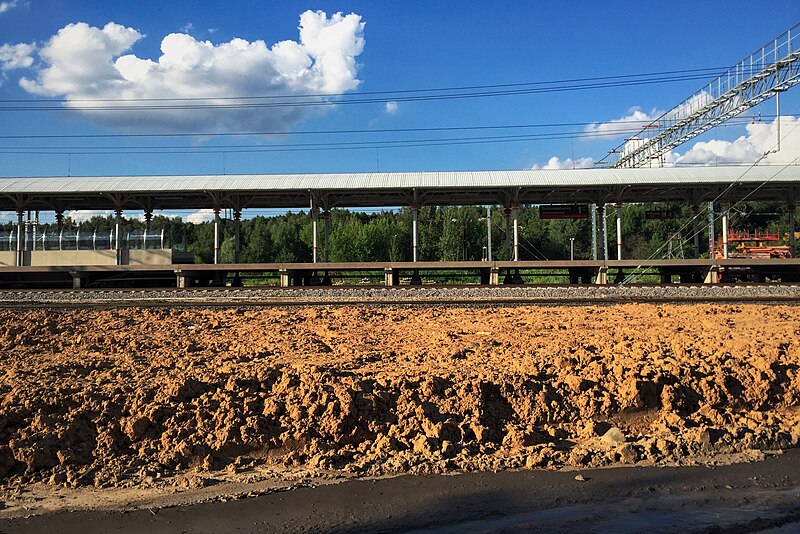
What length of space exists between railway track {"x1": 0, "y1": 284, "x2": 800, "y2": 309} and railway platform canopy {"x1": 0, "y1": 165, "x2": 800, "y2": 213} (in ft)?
26.7

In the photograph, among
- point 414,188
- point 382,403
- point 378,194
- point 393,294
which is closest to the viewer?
point 382,403

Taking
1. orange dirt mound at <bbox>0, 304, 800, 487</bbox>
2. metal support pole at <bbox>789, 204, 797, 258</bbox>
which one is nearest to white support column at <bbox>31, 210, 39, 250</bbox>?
orange dirt mound at <bbox>0, 304, 800, 487</bbox>

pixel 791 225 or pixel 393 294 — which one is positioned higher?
pixel 791 225

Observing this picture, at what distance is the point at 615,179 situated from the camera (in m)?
29.3

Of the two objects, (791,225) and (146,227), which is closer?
(791,225)

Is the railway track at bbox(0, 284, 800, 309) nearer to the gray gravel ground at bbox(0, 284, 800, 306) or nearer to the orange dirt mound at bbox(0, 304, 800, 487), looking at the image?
the gray gravel ground at bbox(0, 284, 800, 306)

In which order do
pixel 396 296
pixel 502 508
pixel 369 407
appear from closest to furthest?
pixel 502 508
pixel 369 407
pixel 396 296

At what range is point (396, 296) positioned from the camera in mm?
21469

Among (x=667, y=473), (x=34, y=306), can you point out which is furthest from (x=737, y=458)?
(x=34, y=306)

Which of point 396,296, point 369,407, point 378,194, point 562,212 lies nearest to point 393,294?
point 396,296

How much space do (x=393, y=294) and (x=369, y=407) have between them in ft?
48.5

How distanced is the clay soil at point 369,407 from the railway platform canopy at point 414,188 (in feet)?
64.2

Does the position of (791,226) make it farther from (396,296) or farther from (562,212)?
(396,296)

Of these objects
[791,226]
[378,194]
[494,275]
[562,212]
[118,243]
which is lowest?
[494,275]
